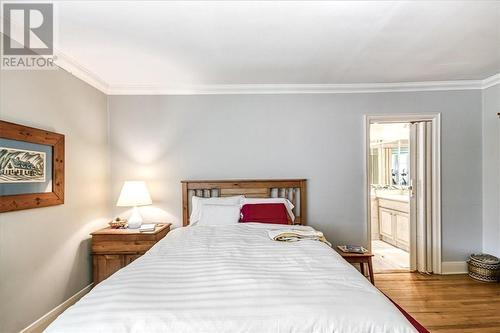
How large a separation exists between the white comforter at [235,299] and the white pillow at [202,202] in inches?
49.9

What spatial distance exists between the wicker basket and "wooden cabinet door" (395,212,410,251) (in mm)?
1124

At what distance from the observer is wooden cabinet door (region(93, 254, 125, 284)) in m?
3.08

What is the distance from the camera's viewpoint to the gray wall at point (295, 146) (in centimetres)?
361

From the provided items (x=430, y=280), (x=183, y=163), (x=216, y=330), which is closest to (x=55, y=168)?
(x=183, y=163)

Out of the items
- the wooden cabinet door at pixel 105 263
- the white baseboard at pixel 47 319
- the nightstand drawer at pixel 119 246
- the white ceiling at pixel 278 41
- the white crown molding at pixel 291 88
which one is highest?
the white ceiling at pixel 278 41

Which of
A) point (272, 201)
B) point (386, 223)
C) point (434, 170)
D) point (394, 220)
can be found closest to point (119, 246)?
point (272, 201)

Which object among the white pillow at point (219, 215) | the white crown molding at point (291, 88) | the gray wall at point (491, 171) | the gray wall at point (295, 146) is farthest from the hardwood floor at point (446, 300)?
the white crown molding at point (291, 88)

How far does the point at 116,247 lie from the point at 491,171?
465 cm

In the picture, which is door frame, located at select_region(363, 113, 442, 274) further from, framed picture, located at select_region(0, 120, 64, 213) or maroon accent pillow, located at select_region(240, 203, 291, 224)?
framed picture, located at select_region(0, 120, 64, 213)

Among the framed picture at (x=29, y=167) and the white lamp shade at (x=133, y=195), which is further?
the white lamp shade at (x=133, y=195)

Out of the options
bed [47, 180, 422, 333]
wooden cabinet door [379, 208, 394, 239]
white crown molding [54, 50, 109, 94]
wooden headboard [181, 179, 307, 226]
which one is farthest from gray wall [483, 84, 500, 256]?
white crown molding [54, 50, 109, 94]

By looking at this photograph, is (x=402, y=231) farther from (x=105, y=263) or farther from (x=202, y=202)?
(x=105, y=263)

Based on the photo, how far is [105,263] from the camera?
309 cm

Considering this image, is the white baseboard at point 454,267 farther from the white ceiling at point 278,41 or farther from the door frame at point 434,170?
the white ceiling at point 278,41
